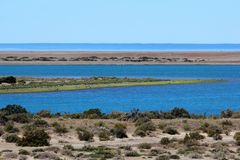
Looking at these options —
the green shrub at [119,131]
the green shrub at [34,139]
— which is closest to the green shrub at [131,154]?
the green shrub at [34,139]

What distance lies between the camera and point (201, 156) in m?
26.9

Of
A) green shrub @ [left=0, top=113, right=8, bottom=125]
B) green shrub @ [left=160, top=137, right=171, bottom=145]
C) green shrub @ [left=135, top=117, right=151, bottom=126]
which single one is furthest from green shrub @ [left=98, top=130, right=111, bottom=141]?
green shrub @ [left=0, top=113, right=8, bottom=125]

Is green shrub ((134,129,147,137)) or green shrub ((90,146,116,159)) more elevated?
green shrub ((90,146,116,159))

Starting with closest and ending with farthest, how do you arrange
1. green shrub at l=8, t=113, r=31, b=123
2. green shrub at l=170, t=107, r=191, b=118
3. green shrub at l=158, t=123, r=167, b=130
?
green shrub at l=158, t=123, r=167, b=130
green shrub at l=8, t=113, r=31, b=123
green shrub at l=170, t=107, r=191, b=118

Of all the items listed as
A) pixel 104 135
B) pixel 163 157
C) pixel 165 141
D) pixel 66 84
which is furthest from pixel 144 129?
pixel 66 84

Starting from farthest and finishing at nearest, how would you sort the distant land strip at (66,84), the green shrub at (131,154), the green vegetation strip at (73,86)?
the distant land strip at (66,84), the green vegetation strip at (73,86), the green shrub at (131,154)

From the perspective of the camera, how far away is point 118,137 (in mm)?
32844

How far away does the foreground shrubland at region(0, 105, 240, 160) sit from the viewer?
27.2 metres

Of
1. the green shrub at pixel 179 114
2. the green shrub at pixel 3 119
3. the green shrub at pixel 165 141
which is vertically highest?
the green shrub at pixel 165 141

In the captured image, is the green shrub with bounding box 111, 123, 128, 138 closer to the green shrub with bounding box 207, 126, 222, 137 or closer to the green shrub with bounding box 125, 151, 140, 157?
the green shrub with bounding box 207, 126, 222, 137

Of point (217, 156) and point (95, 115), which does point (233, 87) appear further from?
point (217, 156)

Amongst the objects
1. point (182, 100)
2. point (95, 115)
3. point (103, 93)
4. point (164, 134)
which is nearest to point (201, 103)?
point (182, 100)

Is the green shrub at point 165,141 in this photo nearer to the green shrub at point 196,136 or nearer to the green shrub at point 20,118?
the green shrub at point 196,136

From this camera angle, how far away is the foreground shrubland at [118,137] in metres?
27.2
